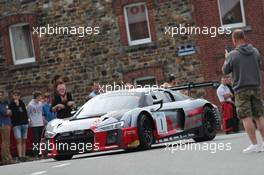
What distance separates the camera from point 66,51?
3525cm

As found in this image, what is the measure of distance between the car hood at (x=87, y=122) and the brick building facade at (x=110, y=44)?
661 inches

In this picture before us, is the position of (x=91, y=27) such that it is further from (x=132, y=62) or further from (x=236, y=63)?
(x=236, y=63)

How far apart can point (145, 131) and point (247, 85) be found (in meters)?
3.97

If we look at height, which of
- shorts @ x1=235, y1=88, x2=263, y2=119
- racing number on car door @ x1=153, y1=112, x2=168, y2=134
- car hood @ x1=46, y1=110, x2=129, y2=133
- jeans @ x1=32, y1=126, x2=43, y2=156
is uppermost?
shorts @ x1=235, y1=88, x2=263, y2=119

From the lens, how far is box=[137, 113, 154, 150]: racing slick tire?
16.3 meters

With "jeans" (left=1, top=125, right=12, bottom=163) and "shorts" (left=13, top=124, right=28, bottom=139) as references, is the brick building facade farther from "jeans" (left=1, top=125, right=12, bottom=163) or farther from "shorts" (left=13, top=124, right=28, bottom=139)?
"jeans" (left=1, top=125, right=12, bottom=163)

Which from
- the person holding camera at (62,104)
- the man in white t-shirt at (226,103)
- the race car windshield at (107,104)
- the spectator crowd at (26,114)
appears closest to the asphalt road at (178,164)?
the race car windshield at (107,104)

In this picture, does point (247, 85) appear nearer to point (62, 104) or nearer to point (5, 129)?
point (62, 104)

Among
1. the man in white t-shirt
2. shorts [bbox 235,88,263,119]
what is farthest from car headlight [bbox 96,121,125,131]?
the man in white t-shirt

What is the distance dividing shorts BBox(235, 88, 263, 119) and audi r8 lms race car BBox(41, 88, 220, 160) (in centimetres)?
362

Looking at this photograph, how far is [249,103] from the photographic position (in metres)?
12.9

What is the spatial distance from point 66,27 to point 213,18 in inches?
249

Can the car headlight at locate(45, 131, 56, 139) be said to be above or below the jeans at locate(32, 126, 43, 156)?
above

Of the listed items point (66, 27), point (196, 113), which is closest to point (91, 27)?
point (66, 27)
